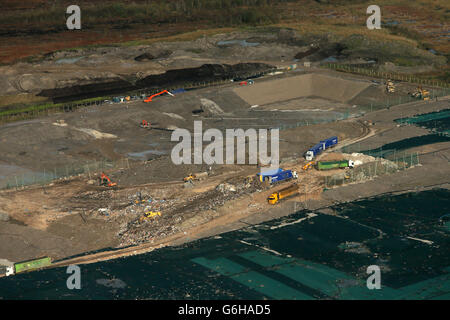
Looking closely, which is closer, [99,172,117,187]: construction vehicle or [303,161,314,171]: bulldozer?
[99,172,117,187]: construction vehicle

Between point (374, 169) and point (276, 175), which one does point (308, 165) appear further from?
point (374, 169)

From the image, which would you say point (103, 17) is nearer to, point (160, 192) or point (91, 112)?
point (91, 112)

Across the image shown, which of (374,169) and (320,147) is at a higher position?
(320,147)

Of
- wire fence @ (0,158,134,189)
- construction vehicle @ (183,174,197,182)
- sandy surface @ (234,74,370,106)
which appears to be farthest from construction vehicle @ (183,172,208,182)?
sandy surface @ (234,74,370,106)

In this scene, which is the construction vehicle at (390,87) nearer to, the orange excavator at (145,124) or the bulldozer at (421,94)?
the bulldozer at (421,94)

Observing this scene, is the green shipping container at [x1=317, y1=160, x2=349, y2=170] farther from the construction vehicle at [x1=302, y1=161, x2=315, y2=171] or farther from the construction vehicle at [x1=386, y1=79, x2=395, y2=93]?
the construction vehicle at [x1=386, y1=79, x2=395, y2=93]

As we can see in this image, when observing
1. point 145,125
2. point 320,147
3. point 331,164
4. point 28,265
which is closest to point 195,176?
point 331,164
